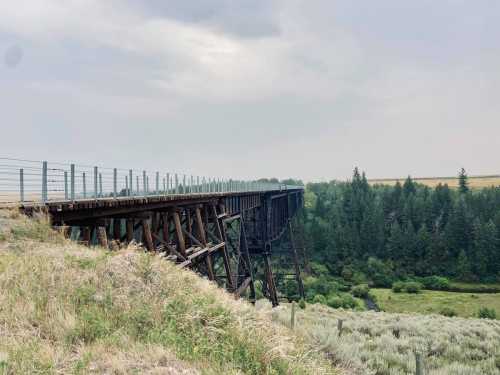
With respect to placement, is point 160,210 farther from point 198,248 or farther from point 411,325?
point 411,325

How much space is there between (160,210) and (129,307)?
33.1 ft

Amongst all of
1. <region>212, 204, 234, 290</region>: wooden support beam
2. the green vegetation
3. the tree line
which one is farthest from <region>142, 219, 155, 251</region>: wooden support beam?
the tree line

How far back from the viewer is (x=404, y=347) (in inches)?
477

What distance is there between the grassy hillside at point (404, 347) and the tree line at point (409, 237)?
5754cm

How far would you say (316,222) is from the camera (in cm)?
8988

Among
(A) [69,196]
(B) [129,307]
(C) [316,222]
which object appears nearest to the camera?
(B) [129,307]

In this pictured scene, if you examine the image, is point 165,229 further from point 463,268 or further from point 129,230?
point 463,268

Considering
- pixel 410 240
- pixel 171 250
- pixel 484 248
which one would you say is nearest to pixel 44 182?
pixel 171 250

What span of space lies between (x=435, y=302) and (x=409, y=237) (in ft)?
79.4

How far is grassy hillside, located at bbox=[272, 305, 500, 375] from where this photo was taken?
966 cm

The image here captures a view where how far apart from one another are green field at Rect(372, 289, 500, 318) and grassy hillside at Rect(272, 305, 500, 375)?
130 feet

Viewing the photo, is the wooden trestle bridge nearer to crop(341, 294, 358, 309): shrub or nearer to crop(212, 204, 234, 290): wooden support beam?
crop(212, 204, 234, 290): wooden support beam

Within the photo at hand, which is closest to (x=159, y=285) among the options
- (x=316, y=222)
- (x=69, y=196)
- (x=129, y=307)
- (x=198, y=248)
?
(x=129, y=307)

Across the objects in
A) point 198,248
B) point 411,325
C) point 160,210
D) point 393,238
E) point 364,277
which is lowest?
point 364,277
